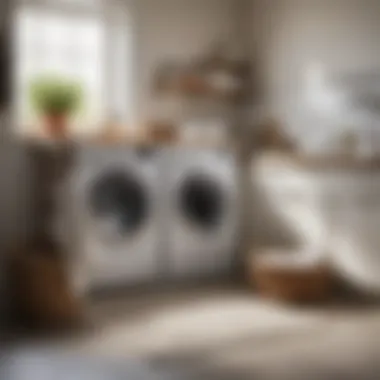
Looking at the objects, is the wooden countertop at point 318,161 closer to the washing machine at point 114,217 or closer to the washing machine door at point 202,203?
the washing machine door at point 202,203

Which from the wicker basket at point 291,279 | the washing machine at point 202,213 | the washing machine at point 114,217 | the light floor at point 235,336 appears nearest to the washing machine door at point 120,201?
the washing machine at point 114,217

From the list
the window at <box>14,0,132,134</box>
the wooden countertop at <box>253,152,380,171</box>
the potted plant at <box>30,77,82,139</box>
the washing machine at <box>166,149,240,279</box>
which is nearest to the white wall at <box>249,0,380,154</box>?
the wooden countertop at <box>253,152,380,171</box>

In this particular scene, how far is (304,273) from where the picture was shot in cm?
241

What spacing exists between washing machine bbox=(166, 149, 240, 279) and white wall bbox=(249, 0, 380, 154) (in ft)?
0.94

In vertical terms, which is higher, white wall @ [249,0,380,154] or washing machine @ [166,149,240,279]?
white wall @ [249,0,380,154]

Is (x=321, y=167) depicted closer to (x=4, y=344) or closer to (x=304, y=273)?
(x=304, y=273)

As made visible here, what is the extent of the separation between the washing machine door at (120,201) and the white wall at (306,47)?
0.45 m

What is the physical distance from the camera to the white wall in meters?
2.18

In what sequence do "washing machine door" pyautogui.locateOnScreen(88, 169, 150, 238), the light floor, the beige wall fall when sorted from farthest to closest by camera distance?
the beige wall < "washing machine door" pyautogui.locateOnScreen(88, 169, 150, 238) < the light floor

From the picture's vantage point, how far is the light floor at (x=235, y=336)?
5.71 feet

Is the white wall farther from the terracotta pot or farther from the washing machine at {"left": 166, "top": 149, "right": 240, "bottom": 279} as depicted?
the terracotta pot

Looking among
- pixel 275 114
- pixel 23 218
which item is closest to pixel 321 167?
pixel 275 114

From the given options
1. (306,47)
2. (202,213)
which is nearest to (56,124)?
(202,213)

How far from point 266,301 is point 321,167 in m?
0.40
